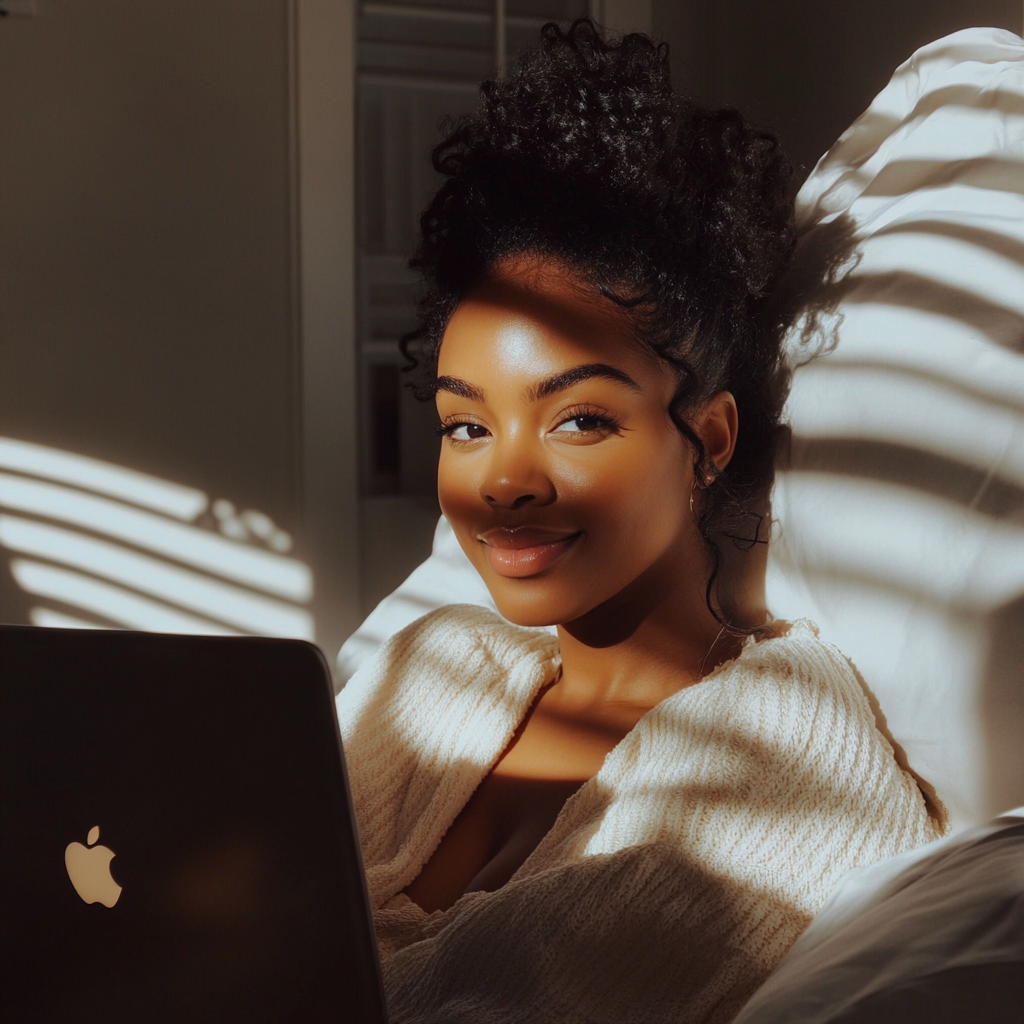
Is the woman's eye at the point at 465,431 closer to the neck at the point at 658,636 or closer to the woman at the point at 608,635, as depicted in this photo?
the woman at the point at 608,635

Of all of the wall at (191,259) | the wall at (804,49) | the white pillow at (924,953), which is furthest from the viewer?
the wall at (191,259)

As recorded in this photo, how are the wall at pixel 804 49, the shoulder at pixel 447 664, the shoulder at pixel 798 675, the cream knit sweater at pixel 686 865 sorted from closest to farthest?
the cream knit sweater at pixel 686 865 → the shoulder at pixel 798 675 → the shoulder at pixel 447 664 → the wall at pixel 804 49

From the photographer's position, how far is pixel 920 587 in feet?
2.82

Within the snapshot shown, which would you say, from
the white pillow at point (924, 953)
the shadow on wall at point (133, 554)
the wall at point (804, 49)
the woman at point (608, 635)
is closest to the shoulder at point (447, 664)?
the woman at point (608, 635)

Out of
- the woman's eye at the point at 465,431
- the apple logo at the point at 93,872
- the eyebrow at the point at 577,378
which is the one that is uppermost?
the eyebrow at the point at 577,378

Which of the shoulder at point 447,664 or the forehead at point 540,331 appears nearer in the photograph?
the forehead at point 540,331

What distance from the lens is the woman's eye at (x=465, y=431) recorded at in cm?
98

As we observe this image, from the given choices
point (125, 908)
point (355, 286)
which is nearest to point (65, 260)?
point (355, 286)

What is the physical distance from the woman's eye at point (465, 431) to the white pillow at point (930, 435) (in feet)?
0.94

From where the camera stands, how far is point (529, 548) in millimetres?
923

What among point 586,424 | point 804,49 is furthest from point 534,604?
point 804,49

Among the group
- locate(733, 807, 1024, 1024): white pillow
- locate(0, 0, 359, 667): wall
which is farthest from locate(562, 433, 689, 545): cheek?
locate(0, 0, 359, 667): wall

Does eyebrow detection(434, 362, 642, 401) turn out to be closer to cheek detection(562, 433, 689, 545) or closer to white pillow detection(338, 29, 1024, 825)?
cheek detection(562, 433, 689, 545)

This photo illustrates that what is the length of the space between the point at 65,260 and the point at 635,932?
1682 mm
